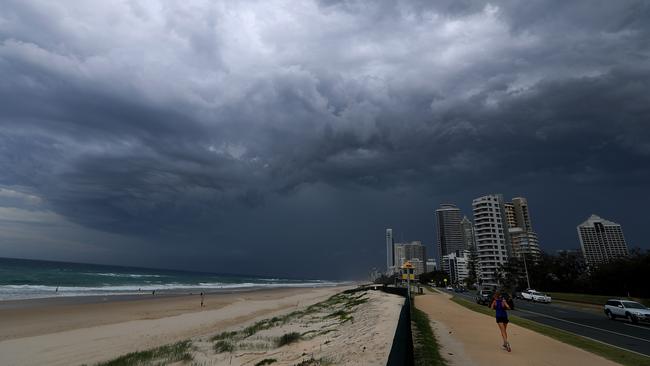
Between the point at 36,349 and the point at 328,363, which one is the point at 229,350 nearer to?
the point at 328,363

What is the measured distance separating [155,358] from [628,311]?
28.3 meters

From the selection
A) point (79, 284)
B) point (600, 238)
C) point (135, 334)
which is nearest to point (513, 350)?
point (135, 334)

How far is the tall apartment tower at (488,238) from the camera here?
359 feet

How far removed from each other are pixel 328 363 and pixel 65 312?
27.3 metres

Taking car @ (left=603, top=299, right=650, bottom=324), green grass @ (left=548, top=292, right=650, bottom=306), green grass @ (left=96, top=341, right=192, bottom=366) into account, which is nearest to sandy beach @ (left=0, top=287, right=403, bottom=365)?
green grass @ (left=96, top=341, right=192, bottom=366)

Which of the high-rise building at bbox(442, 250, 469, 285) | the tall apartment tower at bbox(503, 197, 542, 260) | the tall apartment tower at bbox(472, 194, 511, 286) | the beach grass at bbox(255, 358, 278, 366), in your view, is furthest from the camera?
the high-rise building at bbox(442, 250, 469, 285)

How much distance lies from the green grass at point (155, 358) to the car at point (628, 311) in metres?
26.6

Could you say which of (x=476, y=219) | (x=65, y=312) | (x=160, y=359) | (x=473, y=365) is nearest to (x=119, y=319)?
(x=65, y=312)

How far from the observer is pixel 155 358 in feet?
40.5

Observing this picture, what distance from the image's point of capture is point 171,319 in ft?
82.2

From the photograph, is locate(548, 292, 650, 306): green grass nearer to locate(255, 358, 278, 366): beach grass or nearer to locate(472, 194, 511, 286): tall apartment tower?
locate(255, 358, 278, 366): beach grass

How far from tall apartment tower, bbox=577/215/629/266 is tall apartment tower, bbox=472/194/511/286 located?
32.0 meters

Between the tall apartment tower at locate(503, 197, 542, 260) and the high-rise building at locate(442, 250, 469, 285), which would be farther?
the high-rise building at locate(442, 250, 469, 285)

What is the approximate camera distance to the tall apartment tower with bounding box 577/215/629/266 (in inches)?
4616
